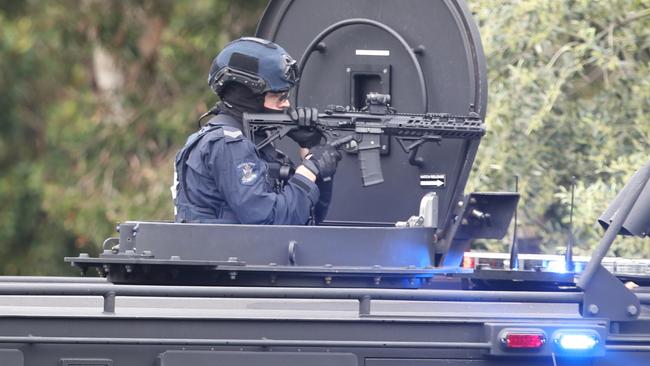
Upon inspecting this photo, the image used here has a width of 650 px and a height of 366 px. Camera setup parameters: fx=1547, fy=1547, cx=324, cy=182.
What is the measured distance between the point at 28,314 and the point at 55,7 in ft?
41.6

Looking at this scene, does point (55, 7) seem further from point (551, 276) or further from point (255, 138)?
point (551, 276)

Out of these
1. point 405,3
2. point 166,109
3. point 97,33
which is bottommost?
point 405,3

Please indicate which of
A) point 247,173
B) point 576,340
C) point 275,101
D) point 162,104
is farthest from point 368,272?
point 162,104

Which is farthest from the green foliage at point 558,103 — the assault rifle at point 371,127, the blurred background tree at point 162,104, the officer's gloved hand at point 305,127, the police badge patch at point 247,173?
the police badge patch at point 247,173

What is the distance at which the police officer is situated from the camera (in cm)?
652

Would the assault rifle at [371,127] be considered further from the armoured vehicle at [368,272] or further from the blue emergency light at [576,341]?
the blue emergency light at [576,341]

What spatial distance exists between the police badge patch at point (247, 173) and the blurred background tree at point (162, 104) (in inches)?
161

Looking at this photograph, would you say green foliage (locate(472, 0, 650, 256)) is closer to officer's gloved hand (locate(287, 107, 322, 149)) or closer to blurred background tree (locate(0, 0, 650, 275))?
blurred background tree (locate(0, 0, 650, 275))

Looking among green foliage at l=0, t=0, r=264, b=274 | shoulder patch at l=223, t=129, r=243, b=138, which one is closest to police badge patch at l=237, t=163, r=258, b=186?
shoulder patch at l=223, t=129, r=243, b=138

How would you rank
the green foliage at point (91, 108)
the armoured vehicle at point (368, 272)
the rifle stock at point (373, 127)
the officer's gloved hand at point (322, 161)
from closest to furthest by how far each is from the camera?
the armoured vehicle at point (368, 272) → the officer's gloved hand at point (322, 161) → the rifle stock at point (373, 127) → the green foliage at point (91, 108)

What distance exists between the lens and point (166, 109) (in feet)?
54.3

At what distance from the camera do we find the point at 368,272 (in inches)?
240

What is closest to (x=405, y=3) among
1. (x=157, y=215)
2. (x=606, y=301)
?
(x=606, y=301)

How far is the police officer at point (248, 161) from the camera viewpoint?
257 inches
